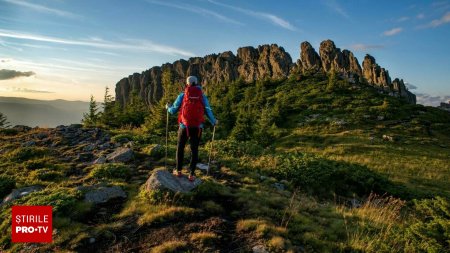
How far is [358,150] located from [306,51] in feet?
254

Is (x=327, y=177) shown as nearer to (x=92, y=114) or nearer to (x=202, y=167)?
(x=202, y=167)

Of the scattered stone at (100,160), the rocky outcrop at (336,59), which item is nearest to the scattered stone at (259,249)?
the scattered stone at (100,160)

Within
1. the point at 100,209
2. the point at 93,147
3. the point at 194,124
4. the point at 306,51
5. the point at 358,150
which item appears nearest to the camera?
the point at 100,209

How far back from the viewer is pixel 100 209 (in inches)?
338

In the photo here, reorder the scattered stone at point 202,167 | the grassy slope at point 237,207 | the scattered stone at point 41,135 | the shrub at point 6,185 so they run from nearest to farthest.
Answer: the grassy slope at point 237,207 → the shrub at point 6,185 → the scattered stone at point 202,167 → the scattered stone at point 41,135

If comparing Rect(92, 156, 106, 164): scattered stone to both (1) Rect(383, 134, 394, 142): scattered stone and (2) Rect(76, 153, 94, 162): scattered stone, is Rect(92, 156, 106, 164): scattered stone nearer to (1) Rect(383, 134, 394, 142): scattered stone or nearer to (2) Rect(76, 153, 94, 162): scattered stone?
(2) Rect(76, 153, 94, 162): scattered stone

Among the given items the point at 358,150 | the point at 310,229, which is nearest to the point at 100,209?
the point at 310,229

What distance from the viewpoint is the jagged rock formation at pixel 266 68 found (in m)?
90.9

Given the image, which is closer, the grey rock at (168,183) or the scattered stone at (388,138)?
the grey rock at (168,183)

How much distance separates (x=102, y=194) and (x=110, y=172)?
2139 mm

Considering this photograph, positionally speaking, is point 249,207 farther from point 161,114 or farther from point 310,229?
point 161,114

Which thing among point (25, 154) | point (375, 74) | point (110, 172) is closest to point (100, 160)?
point (110, 172)

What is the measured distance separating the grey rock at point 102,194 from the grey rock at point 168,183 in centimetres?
102

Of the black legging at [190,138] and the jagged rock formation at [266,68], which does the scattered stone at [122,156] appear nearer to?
the black legging at [190,138]
